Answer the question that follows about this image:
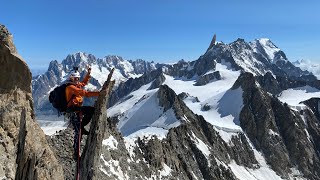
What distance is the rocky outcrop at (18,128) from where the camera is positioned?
18.0 m

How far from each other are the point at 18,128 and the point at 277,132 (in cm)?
16254

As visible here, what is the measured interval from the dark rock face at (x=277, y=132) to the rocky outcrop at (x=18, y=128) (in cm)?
14293

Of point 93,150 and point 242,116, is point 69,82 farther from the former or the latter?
point 242,116

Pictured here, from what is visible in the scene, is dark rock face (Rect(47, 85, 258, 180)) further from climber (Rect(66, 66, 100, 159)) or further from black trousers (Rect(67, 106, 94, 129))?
climber (Rect(66, 66, 100, 159))

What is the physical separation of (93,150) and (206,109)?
17498 cm

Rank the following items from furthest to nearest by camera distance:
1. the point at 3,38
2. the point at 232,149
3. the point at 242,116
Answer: the point at 242,116
the point at 232,149
the point at 3,38

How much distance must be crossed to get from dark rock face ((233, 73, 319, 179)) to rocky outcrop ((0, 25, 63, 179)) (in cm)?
14293

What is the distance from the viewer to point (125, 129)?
15562 centimetres

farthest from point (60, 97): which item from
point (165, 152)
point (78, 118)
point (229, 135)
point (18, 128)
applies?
point (229, 135)

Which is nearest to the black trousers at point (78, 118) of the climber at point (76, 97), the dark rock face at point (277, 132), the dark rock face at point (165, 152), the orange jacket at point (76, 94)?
the climber at point (76, 97)

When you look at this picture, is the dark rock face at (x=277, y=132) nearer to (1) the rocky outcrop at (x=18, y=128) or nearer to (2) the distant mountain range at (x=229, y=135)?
(2) the distant mountain range at (x=229, y=135)

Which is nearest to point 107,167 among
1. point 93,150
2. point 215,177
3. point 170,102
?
point 93,150

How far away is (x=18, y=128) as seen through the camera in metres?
18.7

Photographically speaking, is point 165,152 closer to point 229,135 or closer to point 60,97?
point 229,135
